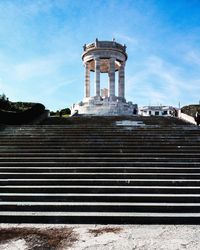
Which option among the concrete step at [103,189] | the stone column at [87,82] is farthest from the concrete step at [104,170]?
the stone column at [87,82]

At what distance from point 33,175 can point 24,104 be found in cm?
1868

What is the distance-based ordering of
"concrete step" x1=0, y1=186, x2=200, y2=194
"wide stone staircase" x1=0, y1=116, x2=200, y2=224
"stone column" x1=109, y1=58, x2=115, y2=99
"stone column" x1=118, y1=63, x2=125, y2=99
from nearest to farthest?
1. "wide stone staircase" x1=0, y1=116, x2=200, y2=224
2. "concrete step" x1=0, y1=186, x2=200, y2=194
3. "stone column" x1=109, y1=58, x2=115, y2=99
4. "stone column" x1=118, y1=63, x2=125, y2=99

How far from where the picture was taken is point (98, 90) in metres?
34.2

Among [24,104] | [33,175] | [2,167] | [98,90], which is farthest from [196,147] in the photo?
[98,90]

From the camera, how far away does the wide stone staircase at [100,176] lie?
7.11 metres

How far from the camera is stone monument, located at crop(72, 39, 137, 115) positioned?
1254 inches


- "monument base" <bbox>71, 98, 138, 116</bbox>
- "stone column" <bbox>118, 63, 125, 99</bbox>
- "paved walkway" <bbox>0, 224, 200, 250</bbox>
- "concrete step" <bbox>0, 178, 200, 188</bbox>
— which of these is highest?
"stone column" <bbox>118, 63, 125, 99</bbox>

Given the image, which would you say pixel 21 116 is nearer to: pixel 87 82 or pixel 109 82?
pixel 109 82

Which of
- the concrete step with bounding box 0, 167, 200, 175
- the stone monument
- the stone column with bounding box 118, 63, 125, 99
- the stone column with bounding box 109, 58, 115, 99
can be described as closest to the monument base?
the stone monument

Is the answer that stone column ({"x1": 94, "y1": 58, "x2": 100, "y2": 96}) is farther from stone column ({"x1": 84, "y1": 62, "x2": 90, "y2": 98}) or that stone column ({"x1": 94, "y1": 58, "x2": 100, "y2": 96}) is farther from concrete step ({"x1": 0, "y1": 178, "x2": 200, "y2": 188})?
concrete step ({"x1": 0, "y1": 178, "x2": 200, "y2": 188})

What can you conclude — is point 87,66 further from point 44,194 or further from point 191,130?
point 44,194

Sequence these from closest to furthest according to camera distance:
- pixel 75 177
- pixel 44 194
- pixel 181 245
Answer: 1. pixel 181 245
2. pixel 44 194
3. pixel 75 177

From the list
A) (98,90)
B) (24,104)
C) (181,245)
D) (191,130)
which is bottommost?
(181,245)

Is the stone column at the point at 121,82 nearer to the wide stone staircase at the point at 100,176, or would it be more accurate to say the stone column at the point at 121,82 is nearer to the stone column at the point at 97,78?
the stone column at the point at 97,78
